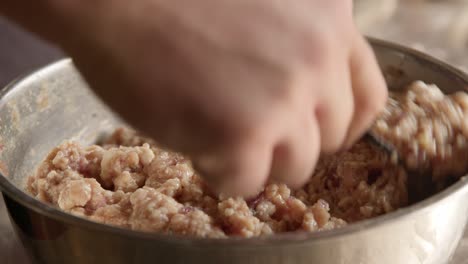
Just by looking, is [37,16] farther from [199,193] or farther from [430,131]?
[430,131]

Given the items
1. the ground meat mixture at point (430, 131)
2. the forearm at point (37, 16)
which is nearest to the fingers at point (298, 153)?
the forearm at point (37, 16)

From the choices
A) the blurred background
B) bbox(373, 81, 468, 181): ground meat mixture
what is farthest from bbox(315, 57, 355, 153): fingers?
the blurred background

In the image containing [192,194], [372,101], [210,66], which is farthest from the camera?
[192,194]

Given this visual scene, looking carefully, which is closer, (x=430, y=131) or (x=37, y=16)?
(x=37, y=16)

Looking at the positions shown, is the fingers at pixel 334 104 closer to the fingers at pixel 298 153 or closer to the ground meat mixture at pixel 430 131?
the fingers at pixel 298 153

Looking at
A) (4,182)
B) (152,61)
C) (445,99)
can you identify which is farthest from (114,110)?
(445,99)

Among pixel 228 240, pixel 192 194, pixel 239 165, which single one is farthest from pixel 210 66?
pixel 192 194

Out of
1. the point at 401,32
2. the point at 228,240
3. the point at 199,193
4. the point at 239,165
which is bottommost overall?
the point at 401,32
